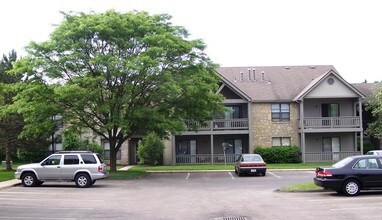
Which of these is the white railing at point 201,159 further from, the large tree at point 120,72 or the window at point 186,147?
the large tree at point 120,72

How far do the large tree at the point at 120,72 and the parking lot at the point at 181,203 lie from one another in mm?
6199

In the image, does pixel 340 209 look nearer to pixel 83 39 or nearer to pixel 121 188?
pixel 121 188

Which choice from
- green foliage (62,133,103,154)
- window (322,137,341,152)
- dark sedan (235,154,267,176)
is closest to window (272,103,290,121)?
window (322,137,341,152)

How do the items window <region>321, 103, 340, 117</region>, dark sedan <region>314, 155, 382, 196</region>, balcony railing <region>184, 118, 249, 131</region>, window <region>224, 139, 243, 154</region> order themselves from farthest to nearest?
window <region>224, 139, 243, 154</region>, window <region>321, 103, 340, 117</region>, balcony railing <region>184, 118, 249, 131</region>, dark sedan <region>314, 155, 382, 196</region>

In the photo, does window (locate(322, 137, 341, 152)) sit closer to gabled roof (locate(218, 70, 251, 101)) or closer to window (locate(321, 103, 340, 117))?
window (locate(321, 103, 340, 117))

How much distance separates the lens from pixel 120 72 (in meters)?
25.8

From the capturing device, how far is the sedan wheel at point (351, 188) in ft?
54.7

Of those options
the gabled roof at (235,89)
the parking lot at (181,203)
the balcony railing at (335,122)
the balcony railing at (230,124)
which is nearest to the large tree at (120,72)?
the parking lot at (181,203)

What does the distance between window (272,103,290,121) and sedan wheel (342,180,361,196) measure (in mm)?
25556

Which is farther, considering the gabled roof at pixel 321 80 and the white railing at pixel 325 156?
the white railing at pixel 325 156

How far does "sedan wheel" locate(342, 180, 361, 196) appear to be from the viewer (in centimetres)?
1667

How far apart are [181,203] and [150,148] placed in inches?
918

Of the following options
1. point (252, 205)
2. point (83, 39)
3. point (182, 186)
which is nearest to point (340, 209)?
point (252, 205)

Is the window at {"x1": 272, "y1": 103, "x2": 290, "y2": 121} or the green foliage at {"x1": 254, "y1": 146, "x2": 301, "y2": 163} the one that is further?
the window at {"x1": 272, "y1": 103, "x2": 290, "y2": 121}
